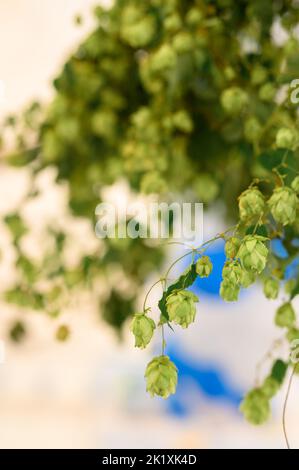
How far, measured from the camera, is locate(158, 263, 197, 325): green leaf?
82 centimetres

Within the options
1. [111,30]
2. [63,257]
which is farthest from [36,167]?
[111,30]

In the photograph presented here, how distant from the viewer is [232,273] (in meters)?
0.80

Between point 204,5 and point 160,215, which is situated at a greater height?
point 204,5

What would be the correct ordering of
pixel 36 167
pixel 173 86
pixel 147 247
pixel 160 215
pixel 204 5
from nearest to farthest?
pixel 173 86
pixel 204 5
pixel 160 215
pixel 36 167
pixel 147 247

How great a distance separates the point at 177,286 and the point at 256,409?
393 mm

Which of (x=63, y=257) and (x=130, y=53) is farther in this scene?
(x=63, y=257)

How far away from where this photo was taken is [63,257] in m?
1.81

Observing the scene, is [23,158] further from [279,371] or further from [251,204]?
[251,204]

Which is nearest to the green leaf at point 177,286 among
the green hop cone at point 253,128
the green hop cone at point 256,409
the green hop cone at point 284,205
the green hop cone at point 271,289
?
the green hop cone at point 284,205

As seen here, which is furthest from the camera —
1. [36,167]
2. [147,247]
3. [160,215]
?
[147,247]

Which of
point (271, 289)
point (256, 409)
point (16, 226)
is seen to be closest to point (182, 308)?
point (271, 289)

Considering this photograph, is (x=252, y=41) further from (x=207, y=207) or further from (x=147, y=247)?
(x=147, y=247)

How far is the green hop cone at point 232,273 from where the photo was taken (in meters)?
0.80

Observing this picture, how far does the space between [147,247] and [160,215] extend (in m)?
0.29
